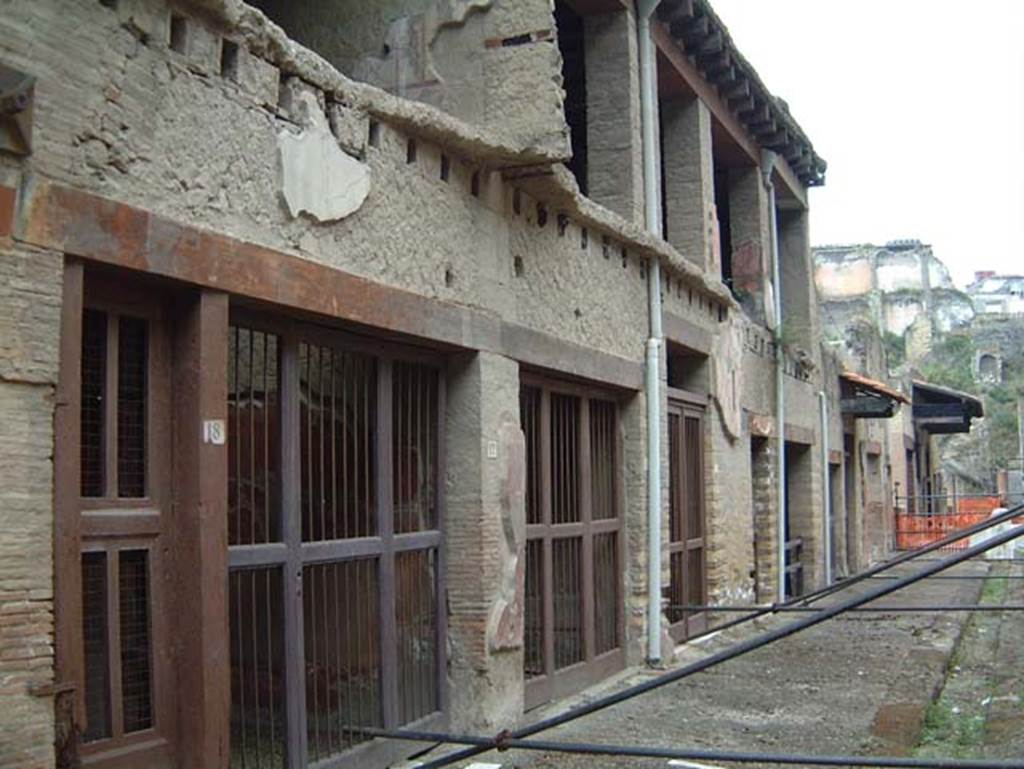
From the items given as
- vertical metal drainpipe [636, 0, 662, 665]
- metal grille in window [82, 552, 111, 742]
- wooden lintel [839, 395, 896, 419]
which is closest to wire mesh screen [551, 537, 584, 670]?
vertical metal drainpipe [636, 0, 662, 665]

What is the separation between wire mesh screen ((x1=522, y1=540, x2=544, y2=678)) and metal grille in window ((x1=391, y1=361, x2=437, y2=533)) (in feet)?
3.91

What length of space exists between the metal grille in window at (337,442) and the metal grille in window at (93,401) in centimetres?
118

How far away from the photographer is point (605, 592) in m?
8.36

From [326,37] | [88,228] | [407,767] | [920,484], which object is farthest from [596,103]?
[920,484]

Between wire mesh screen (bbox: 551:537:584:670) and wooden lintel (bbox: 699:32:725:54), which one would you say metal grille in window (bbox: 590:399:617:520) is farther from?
wooden lintel (bbox: 699:32:725:54)

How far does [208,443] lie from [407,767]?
6.73 ft

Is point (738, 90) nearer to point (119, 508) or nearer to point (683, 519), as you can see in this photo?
point (683, 519)

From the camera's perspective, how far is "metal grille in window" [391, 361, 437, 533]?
19.4 feet

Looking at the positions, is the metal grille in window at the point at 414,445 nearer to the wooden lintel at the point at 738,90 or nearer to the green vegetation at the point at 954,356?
the wooden lintel at the point at 738,90

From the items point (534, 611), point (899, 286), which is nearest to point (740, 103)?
point (534, 611)

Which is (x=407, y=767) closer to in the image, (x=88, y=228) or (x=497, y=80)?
(x=88, y=228)

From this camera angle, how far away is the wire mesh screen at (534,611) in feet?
23.6

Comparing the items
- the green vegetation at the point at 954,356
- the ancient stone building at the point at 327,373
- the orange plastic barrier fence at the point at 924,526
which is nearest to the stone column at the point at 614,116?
the ancient stone building at the point at 327,373

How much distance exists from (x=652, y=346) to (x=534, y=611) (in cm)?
232
